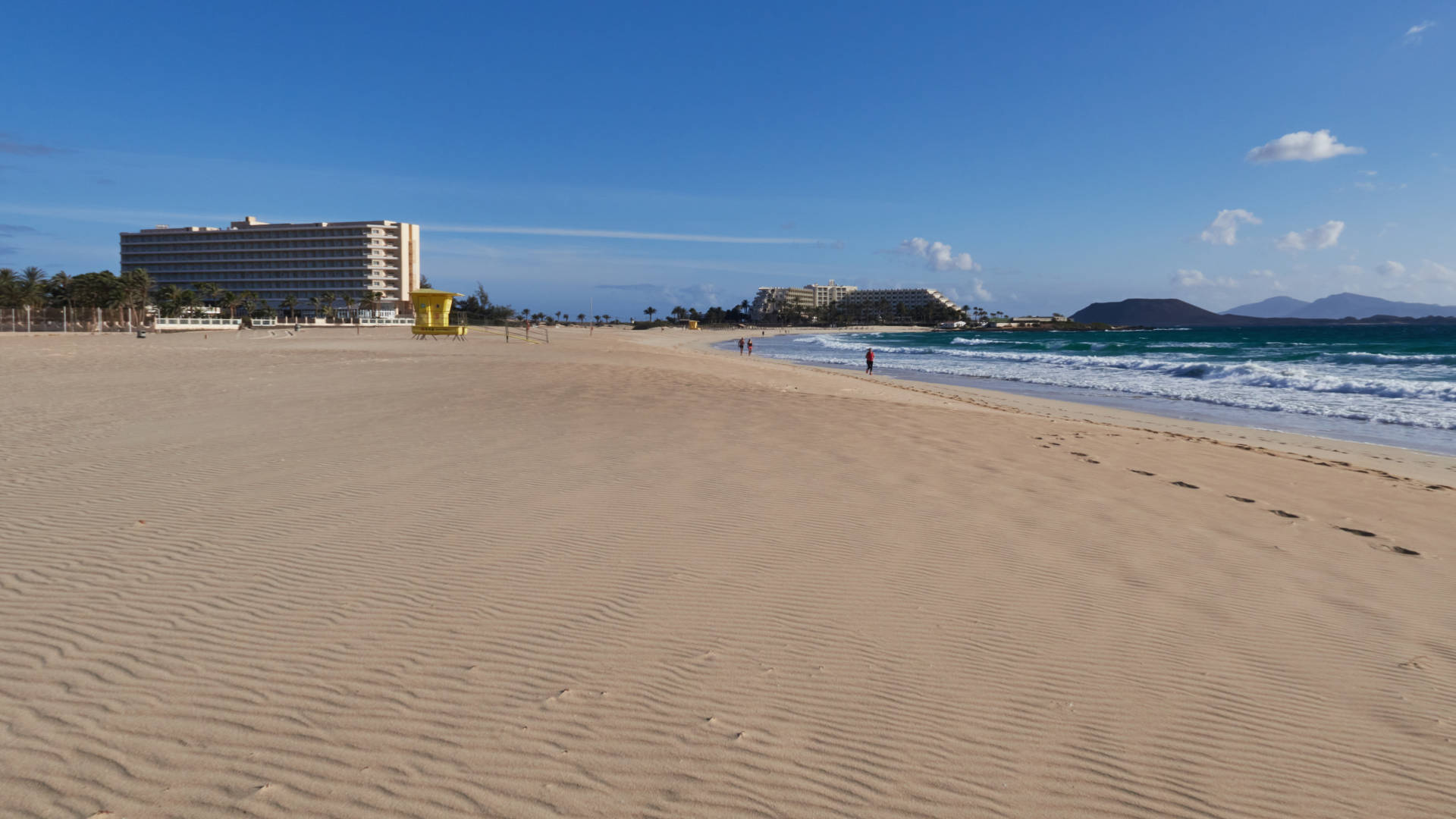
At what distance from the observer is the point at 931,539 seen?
19.7 feet

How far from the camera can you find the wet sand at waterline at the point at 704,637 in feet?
9.46

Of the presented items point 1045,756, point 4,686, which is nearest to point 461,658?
point 4,686

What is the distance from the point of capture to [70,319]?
65.5m

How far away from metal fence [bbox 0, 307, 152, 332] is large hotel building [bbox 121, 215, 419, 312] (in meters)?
36.3

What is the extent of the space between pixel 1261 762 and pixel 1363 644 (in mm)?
1840

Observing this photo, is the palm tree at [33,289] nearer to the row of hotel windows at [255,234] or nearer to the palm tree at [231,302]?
the palm tree at [231,302]

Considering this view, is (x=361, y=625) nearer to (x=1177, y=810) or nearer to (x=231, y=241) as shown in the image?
(x=1177, y=810)

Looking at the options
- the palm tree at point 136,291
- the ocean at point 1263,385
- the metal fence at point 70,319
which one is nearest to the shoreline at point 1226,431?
the ocean at point 1263,385

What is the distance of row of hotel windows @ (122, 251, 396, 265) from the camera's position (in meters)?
108

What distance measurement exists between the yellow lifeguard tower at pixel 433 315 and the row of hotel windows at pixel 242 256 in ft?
235

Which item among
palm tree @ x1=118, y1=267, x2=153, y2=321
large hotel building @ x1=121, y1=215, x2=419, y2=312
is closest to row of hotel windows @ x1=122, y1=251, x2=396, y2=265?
large hotel building @ x1=121, y1=215, x2=419, y2=312

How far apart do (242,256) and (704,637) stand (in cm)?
12784

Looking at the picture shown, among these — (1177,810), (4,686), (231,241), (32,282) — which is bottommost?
(1177,810)

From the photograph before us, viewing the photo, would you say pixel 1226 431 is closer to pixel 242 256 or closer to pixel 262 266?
pixel 262 266
